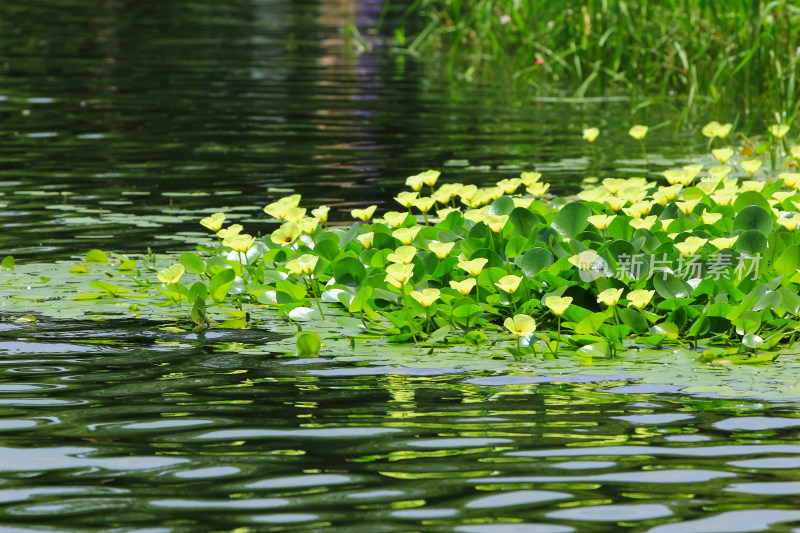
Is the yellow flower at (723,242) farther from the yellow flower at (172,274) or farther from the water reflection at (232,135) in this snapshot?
the water reflection at (232,135)

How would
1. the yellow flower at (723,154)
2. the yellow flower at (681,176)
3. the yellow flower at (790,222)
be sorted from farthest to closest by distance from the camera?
the yellow flower at (723,154)
the yellow flower at (681,176)
the yellow flower at (790,222)

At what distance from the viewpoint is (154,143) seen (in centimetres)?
1150

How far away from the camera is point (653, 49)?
1307cm

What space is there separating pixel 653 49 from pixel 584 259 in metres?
8.56

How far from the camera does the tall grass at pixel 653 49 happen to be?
10.7 m

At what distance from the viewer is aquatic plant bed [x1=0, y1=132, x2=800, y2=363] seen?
477 cm

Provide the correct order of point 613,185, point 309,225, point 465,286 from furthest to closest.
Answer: point 613,185, point 309,225, point 465,286

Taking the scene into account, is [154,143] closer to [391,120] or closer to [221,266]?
[391,120]

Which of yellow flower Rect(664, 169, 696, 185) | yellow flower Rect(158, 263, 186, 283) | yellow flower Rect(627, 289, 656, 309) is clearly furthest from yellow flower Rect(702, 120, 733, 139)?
yellow flower Rect(158, 263, 186, 283)

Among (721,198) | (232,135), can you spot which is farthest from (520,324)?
(232,135)

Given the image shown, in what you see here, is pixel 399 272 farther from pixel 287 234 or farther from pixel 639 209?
pixel 639 209

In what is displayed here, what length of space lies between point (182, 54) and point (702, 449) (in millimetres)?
17653

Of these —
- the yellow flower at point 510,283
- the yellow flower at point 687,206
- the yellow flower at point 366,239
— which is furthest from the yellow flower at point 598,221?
the yellow flower at point 366,239

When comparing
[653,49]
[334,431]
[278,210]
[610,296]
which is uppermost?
[653,49]
